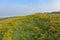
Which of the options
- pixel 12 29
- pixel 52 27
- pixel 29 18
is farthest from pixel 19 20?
pixel 52 27

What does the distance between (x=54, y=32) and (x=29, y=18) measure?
4197 mm

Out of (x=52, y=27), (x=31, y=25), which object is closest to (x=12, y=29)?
(x=31, y=25)

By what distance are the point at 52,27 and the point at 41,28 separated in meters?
1.27

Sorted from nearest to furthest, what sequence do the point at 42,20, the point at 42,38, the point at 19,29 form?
1. the point at 42,38
2. the point at 19,29
3. the point at 42,20

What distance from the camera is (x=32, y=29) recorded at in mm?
19234

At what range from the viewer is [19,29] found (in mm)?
19188

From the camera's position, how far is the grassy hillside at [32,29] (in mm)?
18031

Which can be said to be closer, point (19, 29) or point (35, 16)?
point (19, 29)

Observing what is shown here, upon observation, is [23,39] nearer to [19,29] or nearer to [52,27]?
[19,29]

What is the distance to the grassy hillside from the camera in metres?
18.0

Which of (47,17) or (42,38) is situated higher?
(47,17)

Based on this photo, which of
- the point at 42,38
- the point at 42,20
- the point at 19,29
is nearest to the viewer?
the point at 42,38

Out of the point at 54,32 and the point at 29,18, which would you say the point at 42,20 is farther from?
the point at 54,32

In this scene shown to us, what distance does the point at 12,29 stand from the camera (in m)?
18.9
